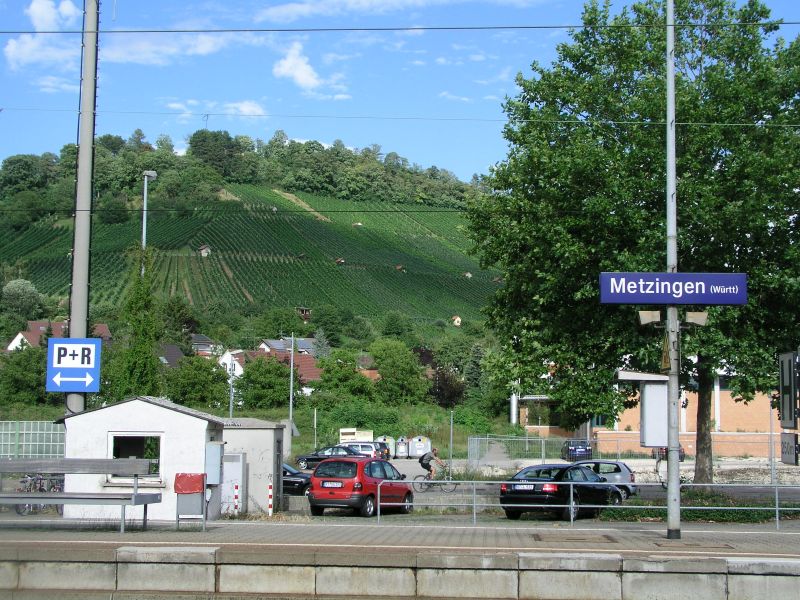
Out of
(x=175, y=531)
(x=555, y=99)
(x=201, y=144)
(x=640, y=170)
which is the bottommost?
(x=175, y=531)

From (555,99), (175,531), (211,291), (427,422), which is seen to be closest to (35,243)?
(211,291)

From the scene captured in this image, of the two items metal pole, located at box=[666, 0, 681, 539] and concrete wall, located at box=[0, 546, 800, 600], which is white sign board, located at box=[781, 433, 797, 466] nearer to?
metal pole, located at box=[666, 0, 681, 539]

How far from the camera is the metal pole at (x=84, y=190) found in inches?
810

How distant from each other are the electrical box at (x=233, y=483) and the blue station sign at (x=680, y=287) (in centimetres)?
1085

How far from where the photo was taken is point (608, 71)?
97.0ft

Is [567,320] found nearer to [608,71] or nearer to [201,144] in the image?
[608,71]

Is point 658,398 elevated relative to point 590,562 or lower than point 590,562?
elevated

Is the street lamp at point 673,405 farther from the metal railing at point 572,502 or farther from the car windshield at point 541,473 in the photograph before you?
the car windshield at point 541,473

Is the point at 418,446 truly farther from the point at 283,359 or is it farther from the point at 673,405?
the point at 673,405

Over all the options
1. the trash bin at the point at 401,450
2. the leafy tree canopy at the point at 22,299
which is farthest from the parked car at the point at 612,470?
the leafy tree canopy at the point at 22,299

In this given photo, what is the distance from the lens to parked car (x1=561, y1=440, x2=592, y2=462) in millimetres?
43969

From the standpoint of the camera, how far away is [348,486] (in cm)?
2602

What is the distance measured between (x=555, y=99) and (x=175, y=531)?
18198 mm

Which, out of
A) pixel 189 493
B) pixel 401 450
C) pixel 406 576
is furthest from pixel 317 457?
pixel 406 576
